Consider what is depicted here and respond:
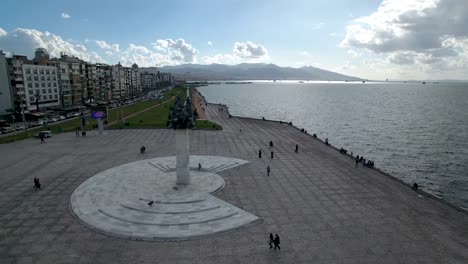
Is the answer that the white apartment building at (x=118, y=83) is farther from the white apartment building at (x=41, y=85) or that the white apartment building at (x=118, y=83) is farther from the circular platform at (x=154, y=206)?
the circular platform at (x=154, y=206)

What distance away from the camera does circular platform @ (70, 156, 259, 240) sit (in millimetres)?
21656

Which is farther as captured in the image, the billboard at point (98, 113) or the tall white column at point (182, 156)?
the billboard at point (98, 113)

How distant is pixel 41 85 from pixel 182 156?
8587cm

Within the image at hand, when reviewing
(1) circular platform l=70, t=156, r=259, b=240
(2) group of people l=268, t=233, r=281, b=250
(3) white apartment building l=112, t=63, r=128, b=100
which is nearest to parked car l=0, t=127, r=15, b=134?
(1) circular platform l=70, t=156, r=259, b=240

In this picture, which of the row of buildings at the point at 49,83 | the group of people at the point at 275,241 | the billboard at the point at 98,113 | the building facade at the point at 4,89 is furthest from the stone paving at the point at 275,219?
the building facade at the point at 4,89

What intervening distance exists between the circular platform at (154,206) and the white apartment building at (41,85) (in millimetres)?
69745

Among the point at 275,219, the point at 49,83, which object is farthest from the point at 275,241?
the point at 49,83

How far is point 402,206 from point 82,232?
26.1m

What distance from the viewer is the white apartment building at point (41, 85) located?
87.5m

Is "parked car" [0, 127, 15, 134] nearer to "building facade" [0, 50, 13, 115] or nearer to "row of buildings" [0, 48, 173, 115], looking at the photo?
"row of buildings" [0, 48, 173, 115]

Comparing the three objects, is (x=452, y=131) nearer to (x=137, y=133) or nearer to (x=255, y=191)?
(x=255, y=191)

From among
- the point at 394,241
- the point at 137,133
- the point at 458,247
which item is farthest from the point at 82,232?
the point at 137,133

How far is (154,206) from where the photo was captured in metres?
24.8

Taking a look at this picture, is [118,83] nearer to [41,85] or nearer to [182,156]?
[41,85]
